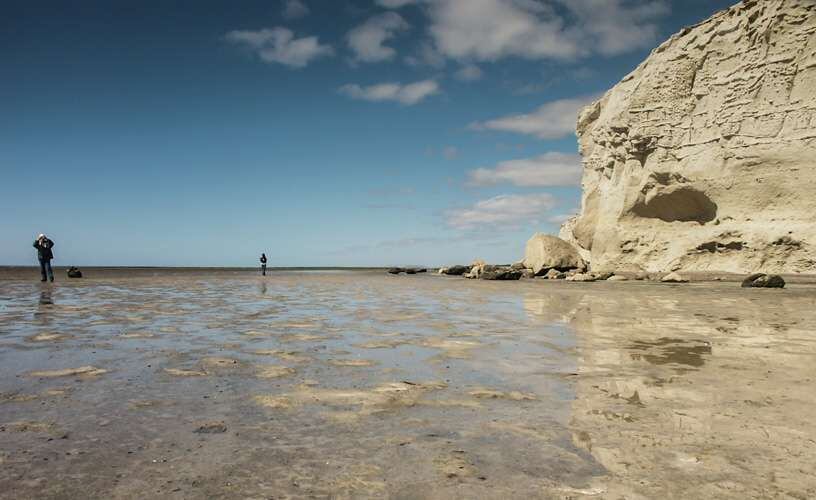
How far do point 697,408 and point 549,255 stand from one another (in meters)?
25.2

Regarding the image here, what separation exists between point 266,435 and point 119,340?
161 inches

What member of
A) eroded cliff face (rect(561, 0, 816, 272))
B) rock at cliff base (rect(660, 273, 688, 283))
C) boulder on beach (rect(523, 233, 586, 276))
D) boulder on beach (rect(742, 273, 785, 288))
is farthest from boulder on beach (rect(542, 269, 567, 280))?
boulder on beach (rect(742, 273, 785, 288))

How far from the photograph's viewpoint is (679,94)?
2830cm

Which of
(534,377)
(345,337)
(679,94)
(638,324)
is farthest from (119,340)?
(679,94)

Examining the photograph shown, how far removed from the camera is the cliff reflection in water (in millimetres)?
2332

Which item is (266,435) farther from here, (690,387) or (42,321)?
(42,321)

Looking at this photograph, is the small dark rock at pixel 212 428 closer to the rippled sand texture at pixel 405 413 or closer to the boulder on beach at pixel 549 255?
the rippled sand texture at pixel 405 413

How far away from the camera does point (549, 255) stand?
1099 inches

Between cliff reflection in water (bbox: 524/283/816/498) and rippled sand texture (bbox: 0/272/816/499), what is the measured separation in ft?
0.05

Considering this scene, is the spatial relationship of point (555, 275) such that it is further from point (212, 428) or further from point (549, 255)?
point (212, 428)

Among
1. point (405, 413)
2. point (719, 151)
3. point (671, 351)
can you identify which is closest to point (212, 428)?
point (405, 413)

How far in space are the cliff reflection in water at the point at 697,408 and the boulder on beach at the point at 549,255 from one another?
20464mm

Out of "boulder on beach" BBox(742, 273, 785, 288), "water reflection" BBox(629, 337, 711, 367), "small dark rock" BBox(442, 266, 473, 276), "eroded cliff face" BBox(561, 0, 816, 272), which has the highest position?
"eroded cliff face" BBox(561, 0, 816, 272)

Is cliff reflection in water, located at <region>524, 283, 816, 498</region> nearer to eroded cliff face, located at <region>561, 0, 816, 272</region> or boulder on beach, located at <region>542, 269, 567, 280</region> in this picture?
boulder on beach, located at <region>542, 269, 567, 280</region>
